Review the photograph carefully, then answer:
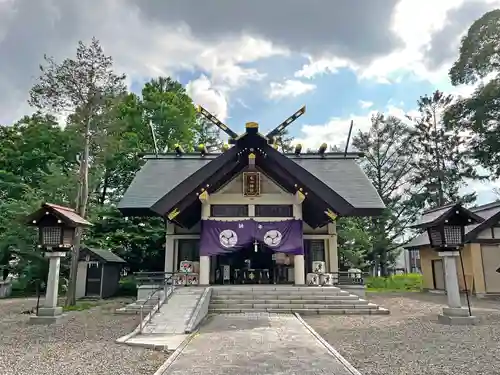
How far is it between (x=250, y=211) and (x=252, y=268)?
2.93 metres

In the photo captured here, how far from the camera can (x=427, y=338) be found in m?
7.30

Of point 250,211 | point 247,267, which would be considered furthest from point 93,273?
point 250,211

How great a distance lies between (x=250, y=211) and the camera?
13.4 meters

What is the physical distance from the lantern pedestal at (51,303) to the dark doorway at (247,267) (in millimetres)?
6095

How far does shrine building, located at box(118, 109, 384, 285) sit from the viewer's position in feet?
41.3

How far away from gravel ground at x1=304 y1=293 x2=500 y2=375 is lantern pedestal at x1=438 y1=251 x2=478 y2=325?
0.85 feet

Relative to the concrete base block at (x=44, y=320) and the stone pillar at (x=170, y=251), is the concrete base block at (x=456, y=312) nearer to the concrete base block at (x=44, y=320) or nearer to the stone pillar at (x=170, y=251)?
the stone pillar at (x=170, y=251)

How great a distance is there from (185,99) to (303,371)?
2624 cm

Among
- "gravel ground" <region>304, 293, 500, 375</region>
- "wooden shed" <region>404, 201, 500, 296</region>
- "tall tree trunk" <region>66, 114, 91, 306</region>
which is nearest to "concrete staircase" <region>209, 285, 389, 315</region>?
"gravel ground" <region>304, 293, 500, 375</region>

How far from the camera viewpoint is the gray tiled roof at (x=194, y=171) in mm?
15000

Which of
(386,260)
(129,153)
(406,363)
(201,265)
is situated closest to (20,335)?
(201,265)

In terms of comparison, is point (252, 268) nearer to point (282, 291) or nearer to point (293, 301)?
point (282, 291)

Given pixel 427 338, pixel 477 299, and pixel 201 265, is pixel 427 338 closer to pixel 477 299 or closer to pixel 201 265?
pixel 201 265

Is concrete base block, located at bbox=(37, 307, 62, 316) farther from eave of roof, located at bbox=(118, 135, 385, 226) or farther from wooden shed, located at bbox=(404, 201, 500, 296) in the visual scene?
wooden shed, located at bbox=(404, 201, 500, 296)
